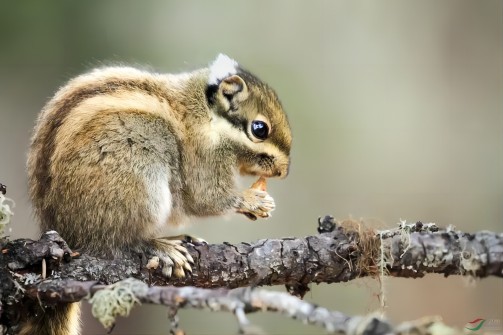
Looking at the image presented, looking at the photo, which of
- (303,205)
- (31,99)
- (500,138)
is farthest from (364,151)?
(31,99)

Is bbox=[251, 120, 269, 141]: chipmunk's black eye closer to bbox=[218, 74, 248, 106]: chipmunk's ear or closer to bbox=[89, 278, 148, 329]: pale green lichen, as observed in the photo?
bbox=[218, 74, 248, 106]: chipmunk's ear

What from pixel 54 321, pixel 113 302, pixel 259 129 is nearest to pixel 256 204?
pixel 259 129

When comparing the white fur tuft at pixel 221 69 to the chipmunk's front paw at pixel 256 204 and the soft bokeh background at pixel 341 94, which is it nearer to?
the chipmunk's front paw at pixel 256 204

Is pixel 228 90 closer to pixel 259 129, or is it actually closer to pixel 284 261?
pixel 259 129

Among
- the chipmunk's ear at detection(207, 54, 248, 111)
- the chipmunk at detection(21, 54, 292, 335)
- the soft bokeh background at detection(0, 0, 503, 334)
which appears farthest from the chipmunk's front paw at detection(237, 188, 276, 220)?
the soft bokeh background at detection(0, 0, 503, 334)

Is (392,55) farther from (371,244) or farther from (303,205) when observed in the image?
(371,244)

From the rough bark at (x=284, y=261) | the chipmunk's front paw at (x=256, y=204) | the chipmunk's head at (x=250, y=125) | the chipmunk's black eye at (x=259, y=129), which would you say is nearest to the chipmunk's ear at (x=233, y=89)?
the chipmunk's head at (x=250, y=125)
